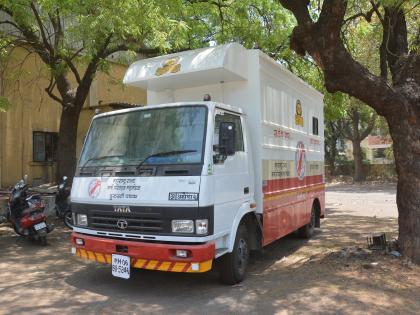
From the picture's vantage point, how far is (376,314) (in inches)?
220

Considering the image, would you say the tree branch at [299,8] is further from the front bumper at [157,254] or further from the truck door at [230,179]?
the front bumper at [157,254]

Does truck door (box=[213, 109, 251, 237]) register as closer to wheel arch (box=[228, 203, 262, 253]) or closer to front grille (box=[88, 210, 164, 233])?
wheel arch (box=[228, 203, 262, 253])

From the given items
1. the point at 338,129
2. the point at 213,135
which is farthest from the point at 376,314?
the point at 338,129

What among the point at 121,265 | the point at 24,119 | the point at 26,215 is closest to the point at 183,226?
the point at 121,265

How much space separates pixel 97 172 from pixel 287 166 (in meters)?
3.51

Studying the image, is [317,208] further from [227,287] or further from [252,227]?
[227,287]

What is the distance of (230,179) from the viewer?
6.48 metres

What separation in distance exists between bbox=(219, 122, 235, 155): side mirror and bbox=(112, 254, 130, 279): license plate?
5.84 feet

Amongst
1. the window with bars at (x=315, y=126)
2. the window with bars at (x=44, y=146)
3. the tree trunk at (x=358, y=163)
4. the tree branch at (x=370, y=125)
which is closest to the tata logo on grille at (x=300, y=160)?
the window with bars at (x=315, y=126)

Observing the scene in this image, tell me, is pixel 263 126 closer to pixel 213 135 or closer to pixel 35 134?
pixel 213 135

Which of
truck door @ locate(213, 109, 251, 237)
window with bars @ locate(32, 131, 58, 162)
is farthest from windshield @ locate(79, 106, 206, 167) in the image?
window with bars @ locate(32, 131, 58, 162)

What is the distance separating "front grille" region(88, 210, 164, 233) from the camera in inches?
234

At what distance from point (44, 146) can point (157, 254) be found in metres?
14.1

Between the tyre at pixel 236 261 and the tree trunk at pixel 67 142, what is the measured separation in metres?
7.62
